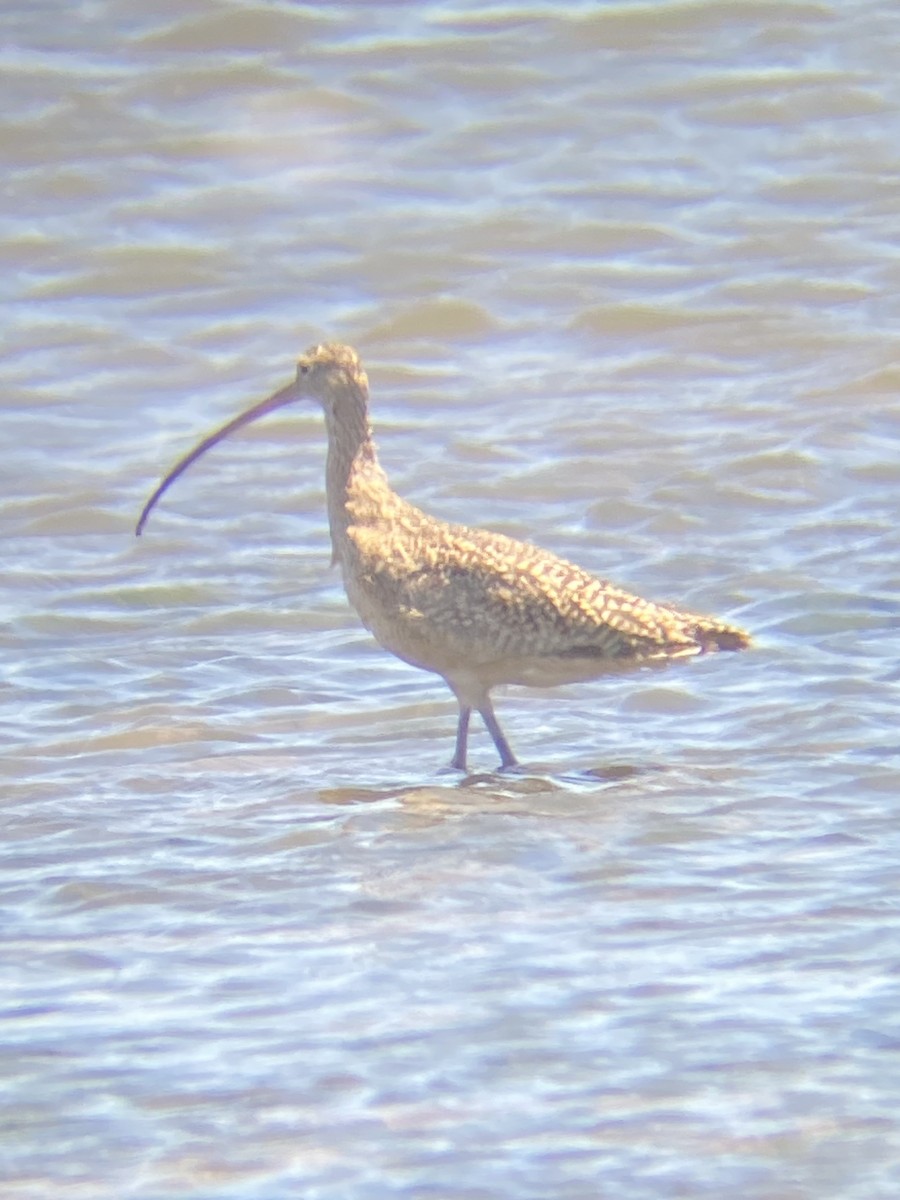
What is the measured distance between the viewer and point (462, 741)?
755 cm

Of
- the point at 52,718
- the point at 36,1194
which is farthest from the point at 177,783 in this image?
the point at 36,1194

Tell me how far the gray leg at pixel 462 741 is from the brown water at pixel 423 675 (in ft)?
0.31

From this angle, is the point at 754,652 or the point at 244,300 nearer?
the point at 754,652

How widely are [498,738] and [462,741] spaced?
11cm

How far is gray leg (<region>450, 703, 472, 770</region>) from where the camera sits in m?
7.49

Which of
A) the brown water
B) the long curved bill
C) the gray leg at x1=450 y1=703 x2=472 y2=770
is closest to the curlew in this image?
the gray leg at x1=450 y1=703 x2=472 y2=770

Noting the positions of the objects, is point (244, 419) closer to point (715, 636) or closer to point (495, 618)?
point (495, 618)

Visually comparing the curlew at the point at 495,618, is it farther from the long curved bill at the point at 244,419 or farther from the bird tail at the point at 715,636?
the long curved bill at the point at 244,419

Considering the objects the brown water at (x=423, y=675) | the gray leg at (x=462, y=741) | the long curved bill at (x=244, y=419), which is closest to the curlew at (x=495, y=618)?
the gray leg at (x=462, y=741)

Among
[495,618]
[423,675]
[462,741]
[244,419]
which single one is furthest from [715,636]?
[244,419]

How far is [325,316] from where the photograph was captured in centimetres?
1241

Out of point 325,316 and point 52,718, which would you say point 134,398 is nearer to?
point 325,316

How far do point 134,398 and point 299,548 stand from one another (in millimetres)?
2114

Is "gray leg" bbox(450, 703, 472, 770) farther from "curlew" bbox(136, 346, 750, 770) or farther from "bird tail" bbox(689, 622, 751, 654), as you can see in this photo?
"bird tail" bbox(689, 622, 751, 654)
